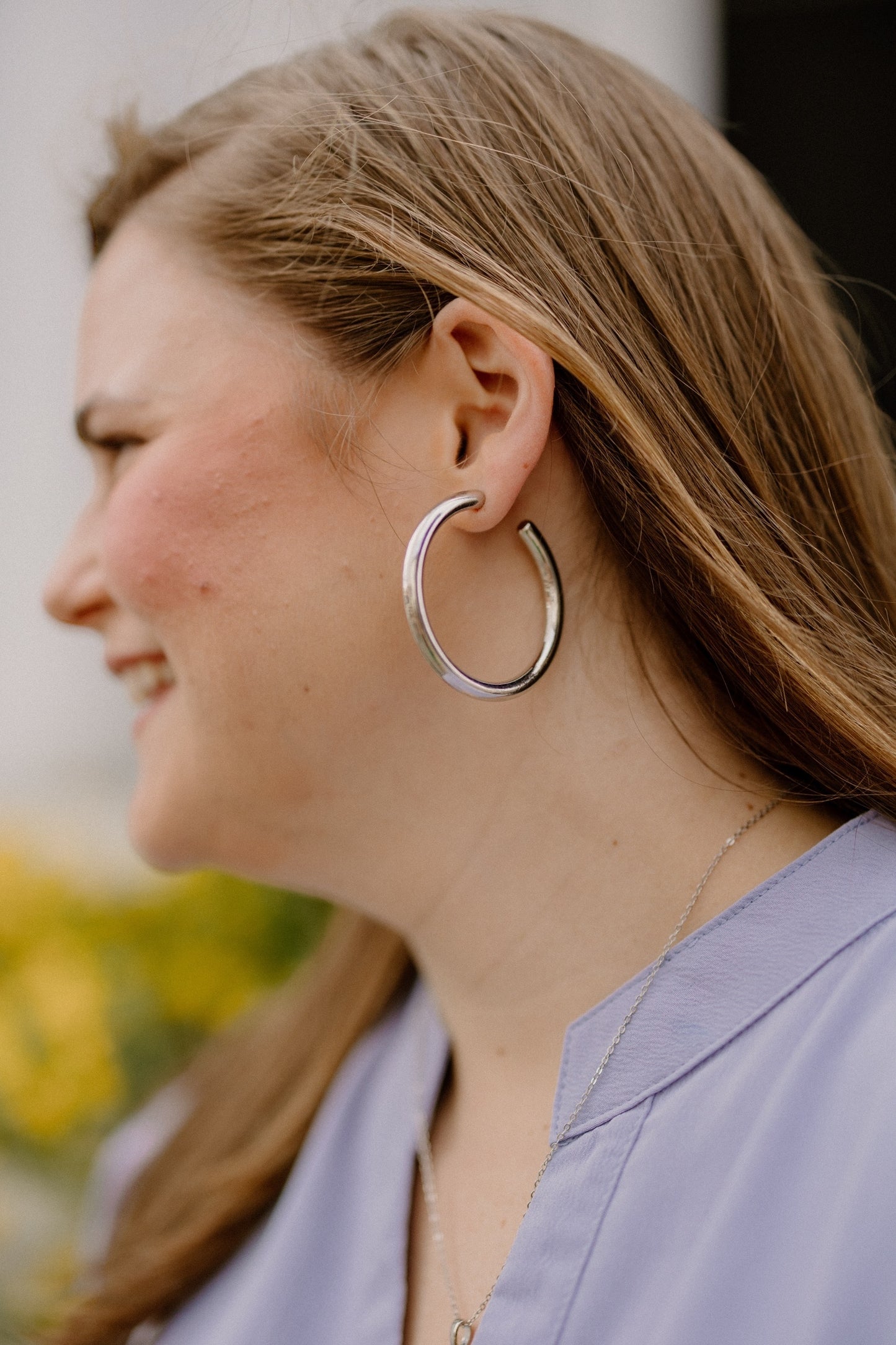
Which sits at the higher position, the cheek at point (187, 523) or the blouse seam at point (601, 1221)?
the cheek at point (187, 523)

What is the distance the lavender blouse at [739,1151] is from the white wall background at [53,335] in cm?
138

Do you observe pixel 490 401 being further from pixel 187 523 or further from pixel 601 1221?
pixel 601 1221

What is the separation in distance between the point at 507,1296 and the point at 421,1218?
0.24m

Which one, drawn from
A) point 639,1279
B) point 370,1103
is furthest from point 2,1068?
point 639,1279

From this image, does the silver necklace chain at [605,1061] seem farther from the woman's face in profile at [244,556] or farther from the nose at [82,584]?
the nose at [82,584]

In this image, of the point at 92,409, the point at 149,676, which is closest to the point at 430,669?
the point at 149,676

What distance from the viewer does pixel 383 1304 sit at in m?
1.05

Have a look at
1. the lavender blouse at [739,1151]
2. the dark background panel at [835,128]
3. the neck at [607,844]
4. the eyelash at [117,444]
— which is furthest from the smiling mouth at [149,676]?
the dark background panel at [835,128]

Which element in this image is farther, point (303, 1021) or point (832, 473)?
point (303, 1021)

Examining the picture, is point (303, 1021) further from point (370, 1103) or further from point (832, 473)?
point (832, 473)

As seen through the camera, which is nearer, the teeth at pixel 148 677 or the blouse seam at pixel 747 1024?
the blouse seam at pixel 747 1024

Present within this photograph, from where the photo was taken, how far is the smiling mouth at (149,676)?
112 cm

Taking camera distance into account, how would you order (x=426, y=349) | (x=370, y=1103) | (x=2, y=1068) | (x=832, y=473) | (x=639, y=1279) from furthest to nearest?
(x=2, y=1068), (x=370, y=1103), (x=832, y=473), (x=426, y=349), (x=639, y=1279)

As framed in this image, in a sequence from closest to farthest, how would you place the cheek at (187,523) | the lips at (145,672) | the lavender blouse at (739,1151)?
the lavender blouse at (739,1151) → the cheek at (187,523) → the lips at (145,672)
